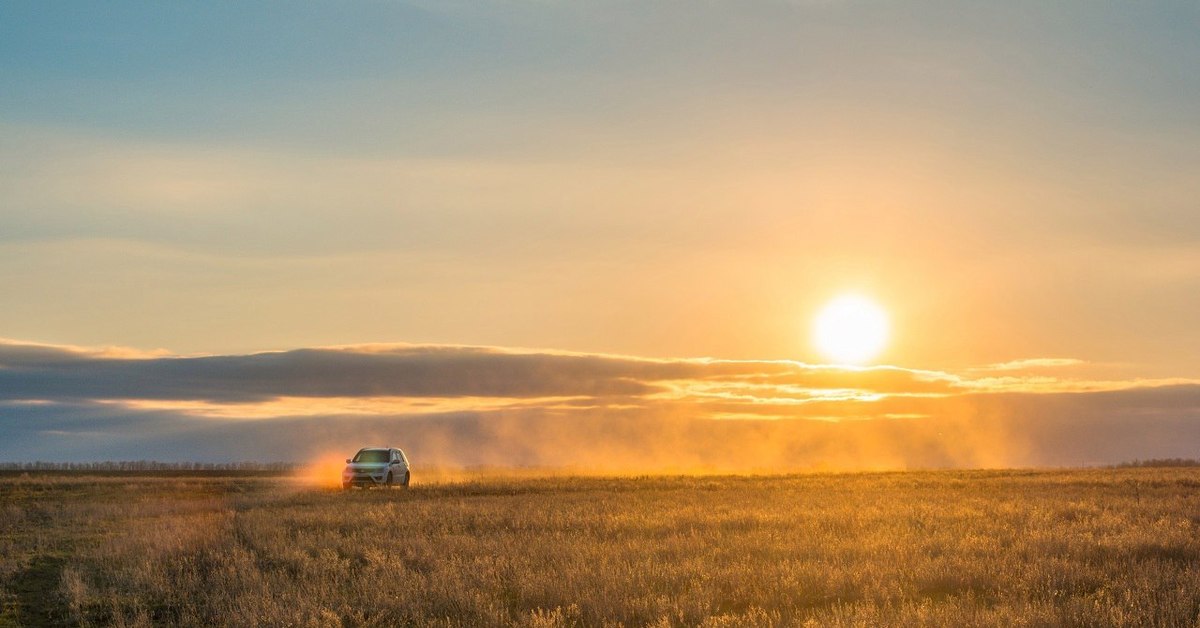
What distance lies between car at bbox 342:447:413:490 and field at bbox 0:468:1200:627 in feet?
34.4

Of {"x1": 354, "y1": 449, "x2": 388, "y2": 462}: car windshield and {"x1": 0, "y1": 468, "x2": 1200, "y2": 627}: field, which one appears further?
{"x1": 354, "y1": 449, "x2": 388, "y2": 462}: car windshield

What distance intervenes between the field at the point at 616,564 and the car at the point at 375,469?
10499mm

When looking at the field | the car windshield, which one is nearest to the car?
the car windshield

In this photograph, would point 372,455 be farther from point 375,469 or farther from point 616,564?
point 616,564

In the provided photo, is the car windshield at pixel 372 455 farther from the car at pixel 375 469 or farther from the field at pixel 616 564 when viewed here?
the field at pixel 616 564

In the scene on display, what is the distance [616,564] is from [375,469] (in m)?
27.4

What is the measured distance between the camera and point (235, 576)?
17.2 meters

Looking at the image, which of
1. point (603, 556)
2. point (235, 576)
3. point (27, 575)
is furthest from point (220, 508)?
point (603, 556)

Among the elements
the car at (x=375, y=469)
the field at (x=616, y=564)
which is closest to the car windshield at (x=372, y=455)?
the car at (x=375, y=469)

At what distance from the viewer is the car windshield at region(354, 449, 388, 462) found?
4338cm

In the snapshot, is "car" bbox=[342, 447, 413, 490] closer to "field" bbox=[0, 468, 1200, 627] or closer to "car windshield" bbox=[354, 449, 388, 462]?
"car windshield" bbox=[354, 449, 388, 462]

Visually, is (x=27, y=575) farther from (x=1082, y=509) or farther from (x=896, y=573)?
(x=1082, y=509)

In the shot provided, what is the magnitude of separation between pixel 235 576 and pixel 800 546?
9.67m

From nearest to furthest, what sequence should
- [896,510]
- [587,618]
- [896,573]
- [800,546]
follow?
[587,618], [896,573], [800,546], [896,510]
